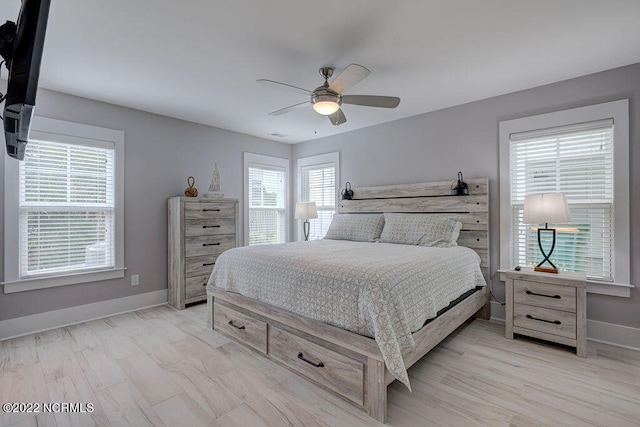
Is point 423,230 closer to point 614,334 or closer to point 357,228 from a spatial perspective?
point 357,228

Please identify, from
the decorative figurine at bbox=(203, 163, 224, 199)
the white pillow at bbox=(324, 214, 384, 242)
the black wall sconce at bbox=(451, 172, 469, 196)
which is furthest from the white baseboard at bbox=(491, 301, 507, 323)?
the decorative figurine at bbox=(203, 163, 224, 199)

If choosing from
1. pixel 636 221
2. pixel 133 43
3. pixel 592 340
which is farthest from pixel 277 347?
pixel 636 221

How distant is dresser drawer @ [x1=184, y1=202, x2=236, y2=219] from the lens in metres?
3.78

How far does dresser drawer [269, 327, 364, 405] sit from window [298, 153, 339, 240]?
2910 mm

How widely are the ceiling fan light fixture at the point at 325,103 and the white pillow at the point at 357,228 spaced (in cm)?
171

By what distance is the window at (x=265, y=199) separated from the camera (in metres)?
4.98

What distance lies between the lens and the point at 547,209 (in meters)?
2.62

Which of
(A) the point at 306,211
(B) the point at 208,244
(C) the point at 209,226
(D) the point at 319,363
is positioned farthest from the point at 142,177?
(D) the point at 319,363

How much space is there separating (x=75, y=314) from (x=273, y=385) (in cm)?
261

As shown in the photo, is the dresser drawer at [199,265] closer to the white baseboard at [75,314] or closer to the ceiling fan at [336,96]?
the white baseboard at [75,314]

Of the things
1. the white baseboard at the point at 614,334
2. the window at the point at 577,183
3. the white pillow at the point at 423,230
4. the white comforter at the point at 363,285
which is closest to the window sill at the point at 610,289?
the window at the point at 577,183

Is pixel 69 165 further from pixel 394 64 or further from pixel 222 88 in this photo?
pixel 394 64

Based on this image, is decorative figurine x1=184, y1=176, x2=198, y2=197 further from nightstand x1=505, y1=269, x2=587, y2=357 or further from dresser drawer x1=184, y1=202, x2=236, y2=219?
nightstand x1=505, y1=269, x2=587, y2=357

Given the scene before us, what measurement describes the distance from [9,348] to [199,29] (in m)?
3.17
